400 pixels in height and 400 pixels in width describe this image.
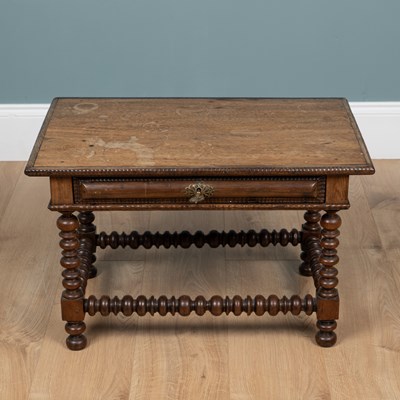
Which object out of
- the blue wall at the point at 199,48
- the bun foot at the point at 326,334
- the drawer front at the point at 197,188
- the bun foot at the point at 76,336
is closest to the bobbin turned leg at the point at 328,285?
the bun foot at the point at 326,334

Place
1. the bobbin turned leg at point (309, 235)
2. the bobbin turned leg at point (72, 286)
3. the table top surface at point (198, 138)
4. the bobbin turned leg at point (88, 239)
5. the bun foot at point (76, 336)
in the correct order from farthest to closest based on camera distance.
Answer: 1. the bobbin turned leg at point (309, 235)
2. the bobbin turned leg at point (88, 239)
3. the bun foot at point (76, 336)
4. the bobbin turned leg at point (72, 286)
5. the table top surface at point (198, 138)

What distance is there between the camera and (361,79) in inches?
168

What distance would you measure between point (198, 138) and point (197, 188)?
0.72ft

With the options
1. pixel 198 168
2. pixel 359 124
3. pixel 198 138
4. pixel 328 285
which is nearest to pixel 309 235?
pixel 328 285

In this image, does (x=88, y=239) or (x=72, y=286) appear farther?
(x=88, y=239)

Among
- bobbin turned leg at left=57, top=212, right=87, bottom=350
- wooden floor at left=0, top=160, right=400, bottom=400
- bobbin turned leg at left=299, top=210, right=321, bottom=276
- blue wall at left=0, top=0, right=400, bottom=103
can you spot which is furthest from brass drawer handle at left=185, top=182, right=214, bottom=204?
blue wall at left=0, top=0, right=400, bottom=103

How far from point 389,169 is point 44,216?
1.37 meters

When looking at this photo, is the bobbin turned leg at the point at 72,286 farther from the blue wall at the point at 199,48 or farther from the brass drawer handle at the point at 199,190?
Answer: the blue wall at the point at 199,48

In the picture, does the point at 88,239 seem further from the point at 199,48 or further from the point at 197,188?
the point at 199,48

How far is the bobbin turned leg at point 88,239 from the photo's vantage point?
11.2 feet

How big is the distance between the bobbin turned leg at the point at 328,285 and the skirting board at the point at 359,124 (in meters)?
1.28

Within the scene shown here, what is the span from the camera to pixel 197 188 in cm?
297

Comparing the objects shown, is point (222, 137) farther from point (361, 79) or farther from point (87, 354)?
point (361, 79)

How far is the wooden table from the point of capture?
9.77 feet
